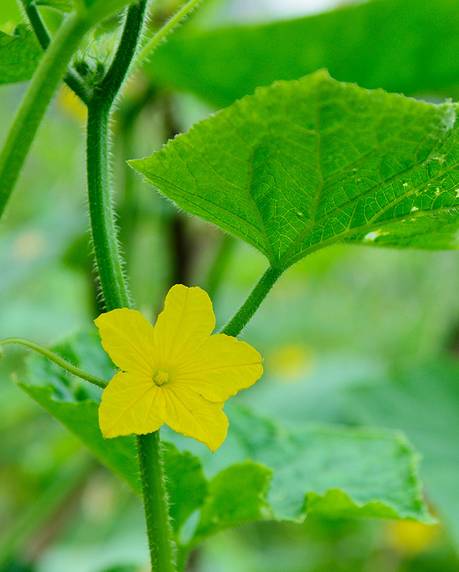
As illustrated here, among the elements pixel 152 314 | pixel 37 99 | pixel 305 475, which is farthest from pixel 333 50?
pixel 37 99

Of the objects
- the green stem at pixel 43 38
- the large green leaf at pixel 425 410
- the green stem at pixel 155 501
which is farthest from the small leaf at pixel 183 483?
the large green leaf at pixel 425 410

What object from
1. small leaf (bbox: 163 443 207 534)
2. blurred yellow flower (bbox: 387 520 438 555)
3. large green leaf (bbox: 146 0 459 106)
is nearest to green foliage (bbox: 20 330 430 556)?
small leaf (bbox: 163 443 207 534)

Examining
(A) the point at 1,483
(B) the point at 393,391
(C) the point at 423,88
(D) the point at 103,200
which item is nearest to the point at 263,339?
(A) the point at 1,483

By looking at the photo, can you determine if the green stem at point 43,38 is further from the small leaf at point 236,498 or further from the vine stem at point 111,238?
the small leaf at point 236,498

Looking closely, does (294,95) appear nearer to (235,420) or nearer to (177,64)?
(235,420)

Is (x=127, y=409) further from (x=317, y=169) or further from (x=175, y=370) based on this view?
(x=317, y=169)
